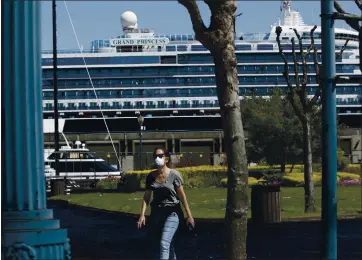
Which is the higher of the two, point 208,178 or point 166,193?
point 166,193

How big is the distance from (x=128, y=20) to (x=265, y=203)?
75.0 meters

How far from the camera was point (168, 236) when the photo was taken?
962 centimetres

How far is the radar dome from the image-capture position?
91688 millimetres

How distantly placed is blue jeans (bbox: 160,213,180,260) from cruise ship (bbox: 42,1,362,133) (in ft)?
233

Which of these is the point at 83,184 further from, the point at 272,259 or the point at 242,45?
the point at 242,45

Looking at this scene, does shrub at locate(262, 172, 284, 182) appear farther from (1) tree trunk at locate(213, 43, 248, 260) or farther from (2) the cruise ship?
(2) the cruise ship

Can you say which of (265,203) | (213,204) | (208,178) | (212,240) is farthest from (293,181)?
(212,240)

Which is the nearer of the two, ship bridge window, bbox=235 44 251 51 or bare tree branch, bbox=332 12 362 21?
bare tree branch, bbox=332 12 362 21

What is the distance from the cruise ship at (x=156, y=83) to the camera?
83.8 metres

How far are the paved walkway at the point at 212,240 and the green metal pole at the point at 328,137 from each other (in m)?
3.00

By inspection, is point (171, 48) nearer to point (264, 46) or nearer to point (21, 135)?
point (264, 46)

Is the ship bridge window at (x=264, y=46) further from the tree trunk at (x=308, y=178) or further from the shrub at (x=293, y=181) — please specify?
the tree trunk at (x=308, y=178)

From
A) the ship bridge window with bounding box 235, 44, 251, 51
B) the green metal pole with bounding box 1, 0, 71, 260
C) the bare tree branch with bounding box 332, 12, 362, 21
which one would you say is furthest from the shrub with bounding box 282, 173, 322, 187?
the ship bridge window with bounding box 235, 44, 251, 51

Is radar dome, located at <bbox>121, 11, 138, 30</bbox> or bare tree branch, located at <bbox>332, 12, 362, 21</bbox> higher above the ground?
radar dome, located at <bbox>121, 11, 138, 30</bbox>
